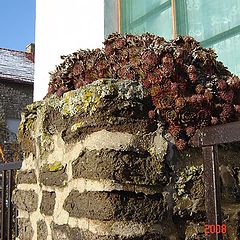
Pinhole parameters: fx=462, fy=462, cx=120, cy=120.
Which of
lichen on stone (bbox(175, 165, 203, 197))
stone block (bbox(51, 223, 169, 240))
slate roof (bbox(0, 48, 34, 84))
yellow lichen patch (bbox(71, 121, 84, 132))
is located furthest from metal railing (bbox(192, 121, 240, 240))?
slate roof (bbox(0, 48, 34, 84))

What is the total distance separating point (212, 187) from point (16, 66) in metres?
18.7

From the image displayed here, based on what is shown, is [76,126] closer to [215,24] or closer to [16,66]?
[215,24]

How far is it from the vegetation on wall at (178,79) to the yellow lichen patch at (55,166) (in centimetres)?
47

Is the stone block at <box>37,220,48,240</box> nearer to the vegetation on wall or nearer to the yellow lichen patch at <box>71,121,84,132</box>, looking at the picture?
the yellow lichen patch at <box>71,121,84,132</box>

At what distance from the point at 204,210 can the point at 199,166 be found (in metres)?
0.19

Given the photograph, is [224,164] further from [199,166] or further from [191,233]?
[191,233]

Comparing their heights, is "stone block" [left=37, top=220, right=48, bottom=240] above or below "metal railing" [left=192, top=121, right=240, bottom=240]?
below

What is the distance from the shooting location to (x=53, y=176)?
7.32ft

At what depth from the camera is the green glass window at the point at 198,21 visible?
12.2 feet

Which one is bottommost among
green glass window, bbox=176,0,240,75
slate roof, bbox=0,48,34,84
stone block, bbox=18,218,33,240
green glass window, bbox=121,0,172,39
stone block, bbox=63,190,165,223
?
stone block, bbox=18,218,33,240

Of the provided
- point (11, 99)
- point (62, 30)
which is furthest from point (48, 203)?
point (11, 99)

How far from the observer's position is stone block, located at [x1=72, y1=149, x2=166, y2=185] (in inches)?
74.7

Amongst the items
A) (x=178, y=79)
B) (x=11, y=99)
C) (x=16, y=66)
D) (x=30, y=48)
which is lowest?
(x=178, y=79)

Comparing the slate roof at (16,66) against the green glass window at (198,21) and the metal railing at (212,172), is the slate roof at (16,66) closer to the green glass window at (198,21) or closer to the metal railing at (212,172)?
the green glass window at (198,21)
